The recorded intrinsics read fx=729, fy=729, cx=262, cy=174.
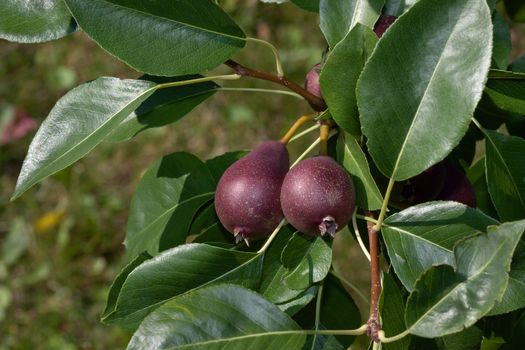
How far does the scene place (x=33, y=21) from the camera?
101 centimetres

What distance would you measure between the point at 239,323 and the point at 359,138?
0.97 ft

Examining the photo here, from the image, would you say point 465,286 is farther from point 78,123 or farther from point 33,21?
point 33,21

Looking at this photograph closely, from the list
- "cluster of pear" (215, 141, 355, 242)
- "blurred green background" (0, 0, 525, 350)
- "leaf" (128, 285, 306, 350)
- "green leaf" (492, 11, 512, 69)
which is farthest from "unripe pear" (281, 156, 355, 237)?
"blurred green background" (0, 0, 525, 350)

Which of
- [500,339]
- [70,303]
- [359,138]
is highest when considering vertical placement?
[359,138]

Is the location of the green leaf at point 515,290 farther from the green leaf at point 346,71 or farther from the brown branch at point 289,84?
the brown branch at point 289,84

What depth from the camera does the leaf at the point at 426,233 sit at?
34.4 inches

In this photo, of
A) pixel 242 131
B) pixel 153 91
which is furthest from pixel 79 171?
pixel 153 91

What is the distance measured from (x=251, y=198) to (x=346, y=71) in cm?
20

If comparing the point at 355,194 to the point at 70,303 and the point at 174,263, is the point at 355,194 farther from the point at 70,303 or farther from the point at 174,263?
the point at 70,303

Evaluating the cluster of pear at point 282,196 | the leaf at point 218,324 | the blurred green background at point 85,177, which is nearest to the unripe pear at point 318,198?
the cluster of pear at point 282,196

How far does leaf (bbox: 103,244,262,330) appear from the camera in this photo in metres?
0.90

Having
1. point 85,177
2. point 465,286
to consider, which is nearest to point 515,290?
point 465,286

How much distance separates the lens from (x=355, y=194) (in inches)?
36.6

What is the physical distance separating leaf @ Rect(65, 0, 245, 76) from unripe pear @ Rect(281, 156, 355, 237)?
207mm
